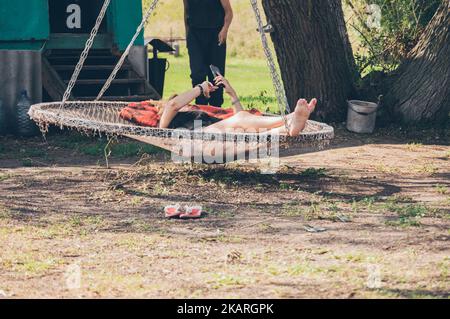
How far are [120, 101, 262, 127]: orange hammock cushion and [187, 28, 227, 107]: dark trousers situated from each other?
4.98ft

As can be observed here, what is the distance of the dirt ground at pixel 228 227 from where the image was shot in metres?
5.42

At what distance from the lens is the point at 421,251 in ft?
20.0

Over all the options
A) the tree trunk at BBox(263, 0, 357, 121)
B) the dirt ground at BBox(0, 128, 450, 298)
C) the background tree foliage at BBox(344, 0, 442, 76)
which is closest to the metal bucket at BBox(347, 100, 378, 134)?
the tree trunk at BBox(263, 0, 357, 121)

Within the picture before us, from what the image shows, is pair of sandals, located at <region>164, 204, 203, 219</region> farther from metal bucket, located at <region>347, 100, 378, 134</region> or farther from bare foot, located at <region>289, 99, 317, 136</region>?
metal bucket, located at <region>347, 100, 378, 134</region>

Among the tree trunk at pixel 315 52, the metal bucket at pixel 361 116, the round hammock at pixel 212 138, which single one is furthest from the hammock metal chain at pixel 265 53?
the metal bucket at pixel 361 116

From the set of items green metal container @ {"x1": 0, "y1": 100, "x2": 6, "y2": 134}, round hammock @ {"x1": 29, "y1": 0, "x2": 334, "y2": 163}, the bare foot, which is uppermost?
the bare foot

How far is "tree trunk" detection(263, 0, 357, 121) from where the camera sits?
11.3 meters

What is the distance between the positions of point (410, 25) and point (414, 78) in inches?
41.7

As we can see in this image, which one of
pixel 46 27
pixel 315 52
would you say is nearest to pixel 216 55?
pixel 315 52

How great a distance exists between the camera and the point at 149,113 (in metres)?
8.78

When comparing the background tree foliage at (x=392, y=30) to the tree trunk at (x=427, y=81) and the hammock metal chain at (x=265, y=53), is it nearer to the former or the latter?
the tree trunk at (x=427, y=81)

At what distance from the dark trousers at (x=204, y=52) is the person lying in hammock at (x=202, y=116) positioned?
1568 millimetres

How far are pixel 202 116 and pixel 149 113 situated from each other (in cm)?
45
